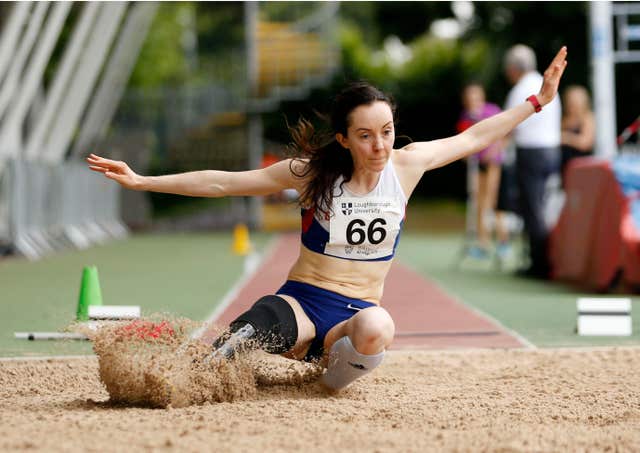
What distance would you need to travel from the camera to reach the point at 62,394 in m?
5.29

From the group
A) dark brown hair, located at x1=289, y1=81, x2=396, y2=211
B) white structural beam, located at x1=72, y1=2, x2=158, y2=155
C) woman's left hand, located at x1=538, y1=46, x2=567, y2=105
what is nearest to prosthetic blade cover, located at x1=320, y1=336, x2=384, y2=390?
dark brown hair, located at x1=289, y1=81, x2=396, y2=211

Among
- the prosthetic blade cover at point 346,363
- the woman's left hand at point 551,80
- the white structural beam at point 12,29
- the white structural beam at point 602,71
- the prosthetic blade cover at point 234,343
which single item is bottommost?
the prosthetic blade cover at point 346,363

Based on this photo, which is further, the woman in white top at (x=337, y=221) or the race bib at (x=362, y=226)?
the race bib at (x=362, y=226)

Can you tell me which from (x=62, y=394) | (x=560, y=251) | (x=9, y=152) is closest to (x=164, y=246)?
(x=9, y=152)

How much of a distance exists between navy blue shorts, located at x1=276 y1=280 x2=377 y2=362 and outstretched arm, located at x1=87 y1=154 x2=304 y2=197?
53 centimetres

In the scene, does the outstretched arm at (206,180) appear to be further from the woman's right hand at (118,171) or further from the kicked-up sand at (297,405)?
the kicked-up sand at (297,405)

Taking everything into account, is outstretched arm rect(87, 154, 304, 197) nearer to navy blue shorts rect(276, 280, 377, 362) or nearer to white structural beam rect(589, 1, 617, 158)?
navy blue shorts rect(276, 280, 377, 362)

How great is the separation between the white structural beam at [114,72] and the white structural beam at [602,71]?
11259mm

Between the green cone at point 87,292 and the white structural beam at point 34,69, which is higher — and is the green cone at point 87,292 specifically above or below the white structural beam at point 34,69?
below

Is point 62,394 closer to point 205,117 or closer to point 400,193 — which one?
point 400,193

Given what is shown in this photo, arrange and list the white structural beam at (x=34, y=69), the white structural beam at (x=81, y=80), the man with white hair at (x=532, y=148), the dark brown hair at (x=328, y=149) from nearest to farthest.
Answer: the dark brown hair at (x=328, y=149), the man with white hair at (x=532, y=148), the white structural beam at (x=34, y=69), the white structural beam at (x=81, y=80)

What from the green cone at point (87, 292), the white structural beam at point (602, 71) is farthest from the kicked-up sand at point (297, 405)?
the white structural beam at point (602, 71)

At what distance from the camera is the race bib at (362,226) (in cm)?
513

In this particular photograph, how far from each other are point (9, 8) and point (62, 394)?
10.1m
